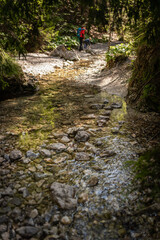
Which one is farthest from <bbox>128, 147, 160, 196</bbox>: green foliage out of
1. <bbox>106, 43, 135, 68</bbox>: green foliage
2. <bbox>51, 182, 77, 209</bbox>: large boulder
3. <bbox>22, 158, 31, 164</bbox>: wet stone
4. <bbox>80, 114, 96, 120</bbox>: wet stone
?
<bbox>106, 43, 135, 68</bbox>: green foliage

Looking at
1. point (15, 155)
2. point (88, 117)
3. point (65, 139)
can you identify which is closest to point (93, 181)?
point (65, 139)

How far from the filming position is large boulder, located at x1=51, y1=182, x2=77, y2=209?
2.25m

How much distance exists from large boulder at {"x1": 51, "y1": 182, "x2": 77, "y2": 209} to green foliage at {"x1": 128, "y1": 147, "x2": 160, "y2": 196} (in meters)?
0.98

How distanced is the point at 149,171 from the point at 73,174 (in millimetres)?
1190

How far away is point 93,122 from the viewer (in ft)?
15.4

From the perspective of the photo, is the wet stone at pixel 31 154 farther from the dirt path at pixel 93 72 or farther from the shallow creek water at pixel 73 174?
the dirt path at pixel 93 72

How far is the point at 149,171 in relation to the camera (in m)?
2.45

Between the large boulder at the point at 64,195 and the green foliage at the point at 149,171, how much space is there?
977 millimetres

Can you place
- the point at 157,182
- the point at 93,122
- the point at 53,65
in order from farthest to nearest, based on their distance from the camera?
1. the point at 53,65
2. the point at 93,122
3. the point at 157,182

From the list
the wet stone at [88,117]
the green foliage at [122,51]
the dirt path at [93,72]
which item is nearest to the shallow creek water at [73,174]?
the wet stone at [88,117]

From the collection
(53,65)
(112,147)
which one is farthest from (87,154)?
(53,65)

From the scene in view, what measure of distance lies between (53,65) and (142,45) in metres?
8.49

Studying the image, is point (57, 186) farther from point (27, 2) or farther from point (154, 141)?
point (27, 2)

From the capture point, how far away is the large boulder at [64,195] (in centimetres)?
225
